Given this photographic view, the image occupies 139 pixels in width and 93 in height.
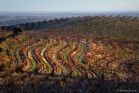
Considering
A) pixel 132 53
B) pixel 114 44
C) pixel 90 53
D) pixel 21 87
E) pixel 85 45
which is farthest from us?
pixel 114 44

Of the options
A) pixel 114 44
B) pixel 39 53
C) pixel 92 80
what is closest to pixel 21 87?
pixel 92 80

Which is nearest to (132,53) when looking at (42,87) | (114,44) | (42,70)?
(114,44)

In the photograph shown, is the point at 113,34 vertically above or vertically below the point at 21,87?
below

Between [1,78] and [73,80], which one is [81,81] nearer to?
[73,80]

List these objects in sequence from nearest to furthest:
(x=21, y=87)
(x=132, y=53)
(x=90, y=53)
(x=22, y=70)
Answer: (x=21, y=87), (x=22, y=70), (x=90, y=53), (x=132, y=53)

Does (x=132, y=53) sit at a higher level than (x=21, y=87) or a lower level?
lower

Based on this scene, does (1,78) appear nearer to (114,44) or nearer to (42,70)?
(42,70)

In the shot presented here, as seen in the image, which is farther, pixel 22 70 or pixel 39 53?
pixel 39 53

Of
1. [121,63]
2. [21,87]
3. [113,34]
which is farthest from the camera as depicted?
[113,34]

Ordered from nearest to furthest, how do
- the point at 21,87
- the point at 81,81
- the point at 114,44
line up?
the point at 21,87 → the point at 81,81 → the point at 114,44
